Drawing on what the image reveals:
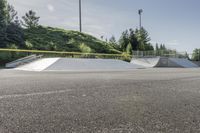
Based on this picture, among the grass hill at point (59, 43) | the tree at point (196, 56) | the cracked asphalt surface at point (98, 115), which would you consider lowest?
the cracked asphalt surface at point (98, 115)

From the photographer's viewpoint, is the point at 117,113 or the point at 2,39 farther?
the point at 2,39

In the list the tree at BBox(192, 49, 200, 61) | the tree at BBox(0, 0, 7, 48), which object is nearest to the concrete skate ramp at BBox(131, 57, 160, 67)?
the tree at BBox(192, 49, 200, 61)

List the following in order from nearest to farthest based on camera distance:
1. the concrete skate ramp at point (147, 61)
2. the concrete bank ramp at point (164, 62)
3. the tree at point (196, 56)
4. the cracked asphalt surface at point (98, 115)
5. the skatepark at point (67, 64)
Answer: the cracked asphalt surface at point (98, 115), the skatepark at point (67, 64), the concrete bank ramp at point (164, 62), the concrete skate ramp at point (147, 61), the tree at point (196, 56)

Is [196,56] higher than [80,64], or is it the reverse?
[196,56]

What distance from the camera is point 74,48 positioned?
52531 millimetres

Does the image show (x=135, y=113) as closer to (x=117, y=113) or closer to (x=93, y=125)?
(x=117, y=113)

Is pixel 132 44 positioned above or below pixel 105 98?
above

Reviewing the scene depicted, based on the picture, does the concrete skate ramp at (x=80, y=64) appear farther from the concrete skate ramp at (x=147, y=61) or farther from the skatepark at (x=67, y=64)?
the concrete skate ramp at (x=147, y=61)

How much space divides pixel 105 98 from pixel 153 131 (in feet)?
8.71

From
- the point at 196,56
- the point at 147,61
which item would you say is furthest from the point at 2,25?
the point at 196,56

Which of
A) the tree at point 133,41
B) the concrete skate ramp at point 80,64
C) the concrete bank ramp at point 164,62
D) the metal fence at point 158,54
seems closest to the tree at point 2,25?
the concrete skate ramp at point 80,64

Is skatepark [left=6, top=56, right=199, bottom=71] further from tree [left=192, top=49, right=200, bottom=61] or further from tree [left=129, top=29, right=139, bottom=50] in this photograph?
tree [left=129, top=29, right=139, bottom=50]

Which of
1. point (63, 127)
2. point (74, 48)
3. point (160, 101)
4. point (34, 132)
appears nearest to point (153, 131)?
point (63, 127)

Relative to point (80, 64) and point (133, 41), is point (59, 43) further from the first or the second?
point (80, 64)
